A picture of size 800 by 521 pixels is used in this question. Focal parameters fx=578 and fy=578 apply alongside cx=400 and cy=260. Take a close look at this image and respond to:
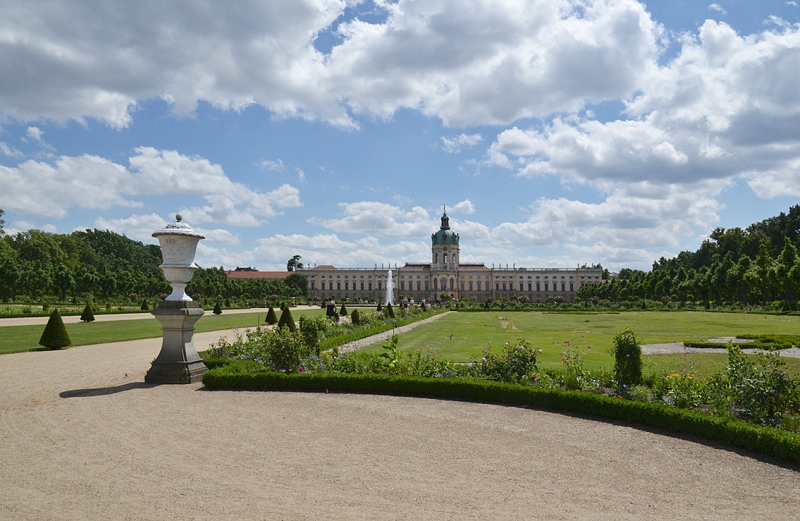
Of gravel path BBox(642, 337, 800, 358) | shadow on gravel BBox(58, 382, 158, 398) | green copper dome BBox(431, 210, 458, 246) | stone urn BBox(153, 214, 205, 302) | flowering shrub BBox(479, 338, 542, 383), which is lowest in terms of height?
gravel path BBox(642, 337, 800, 358)

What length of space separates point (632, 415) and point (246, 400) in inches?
185

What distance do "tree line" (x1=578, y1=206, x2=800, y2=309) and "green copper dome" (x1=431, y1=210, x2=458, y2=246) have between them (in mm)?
31587

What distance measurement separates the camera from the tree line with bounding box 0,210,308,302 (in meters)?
40.7

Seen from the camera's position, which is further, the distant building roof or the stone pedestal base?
the distant building roof

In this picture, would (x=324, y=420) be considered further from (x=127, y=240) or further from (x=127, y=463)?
(x=127, y=240)

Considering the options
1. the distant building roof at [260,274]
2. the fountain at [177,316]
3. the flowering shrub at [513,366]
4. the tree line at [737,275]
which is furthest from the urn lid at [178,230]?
the distant building roof at [260,274]

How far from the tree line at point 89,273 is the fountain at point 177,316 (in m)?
34.8

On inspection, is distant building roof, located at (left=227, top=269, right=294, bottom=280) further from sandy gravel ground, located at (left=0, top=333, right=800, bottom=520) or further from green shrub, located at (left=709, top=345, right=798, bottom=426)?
green shrub, located at (left=709, top=345, right=798, bottom=426)

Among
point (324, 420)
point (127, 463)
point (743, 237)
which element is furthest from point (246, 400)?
point (743, 237)

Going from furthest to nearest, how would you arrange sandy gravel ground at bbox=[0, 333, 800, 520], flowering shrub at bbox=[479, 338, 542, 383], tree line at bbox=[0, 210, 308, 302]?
tree line at bbox=[0, 210, 308, 302] < flowering shrub at bbox=[479, 338, 542, 383] < sandy gravel ground at bbox=[0, 333, 800, 520]

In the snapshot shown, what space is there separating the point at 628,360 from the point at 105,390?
6.96 m

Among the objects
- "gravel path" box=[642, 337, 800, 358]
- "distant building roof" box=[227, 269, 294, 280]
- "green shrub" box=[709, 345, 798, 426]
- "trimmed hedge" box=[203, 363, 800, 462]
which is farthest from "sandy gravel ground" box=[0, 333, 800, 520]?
"distant building roof" box=[227, 269, 294, 280]

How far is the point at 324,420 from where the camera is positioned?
637 centimetres

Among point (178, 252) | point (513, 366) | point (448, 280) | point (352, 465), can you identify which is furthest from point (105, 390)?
point (448, 280)
